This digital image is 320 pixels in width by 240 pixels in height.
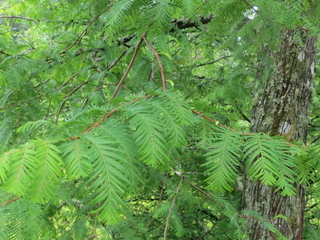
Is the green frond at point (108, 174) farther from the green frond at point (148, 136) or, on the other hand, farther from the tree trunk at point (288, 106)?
the tree trunk at point (288, 106)

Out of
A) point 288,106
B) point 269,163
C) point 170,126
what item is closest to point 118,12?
point 170,126

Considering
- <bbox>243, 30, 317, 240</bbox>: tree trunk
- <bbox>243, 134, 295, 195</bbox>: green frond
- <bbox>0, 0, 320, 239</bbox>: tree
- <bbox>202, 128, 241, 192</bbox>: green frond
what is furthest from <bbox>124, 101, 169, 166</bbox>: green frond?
<bbox>243, 30, 317, 240</bbox>: tree trunk

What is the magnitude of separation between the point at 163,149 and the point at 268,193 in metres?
1.71

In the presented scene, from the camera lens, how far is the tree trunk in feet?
6.91

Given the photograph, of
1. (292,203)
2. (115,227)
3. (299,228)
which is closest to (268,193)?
(292,203)

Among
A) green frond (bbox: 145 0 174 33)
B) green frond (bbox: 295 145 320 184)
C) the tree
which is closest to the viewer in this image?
the tree

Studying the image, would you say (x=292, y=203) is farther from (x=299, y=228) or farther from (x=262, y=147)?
(x=262, y=147)

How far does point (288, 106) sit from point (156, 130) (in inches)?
71.3

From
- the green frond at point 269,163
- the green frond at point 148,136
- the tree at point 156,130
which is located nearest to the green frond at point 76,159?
the tree at point 156,130

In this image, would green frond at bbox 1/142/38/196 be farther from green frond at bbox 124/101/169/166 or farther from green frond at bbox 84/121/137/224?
green frond at bbox 124/101/169/166

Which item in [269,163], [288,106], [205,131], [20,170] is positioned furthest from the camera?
[288,106]

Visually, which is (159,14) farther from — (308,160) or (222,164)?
(308,160)

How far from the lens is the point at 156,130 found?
752 mm

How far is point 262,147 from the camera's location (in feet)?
2.41
